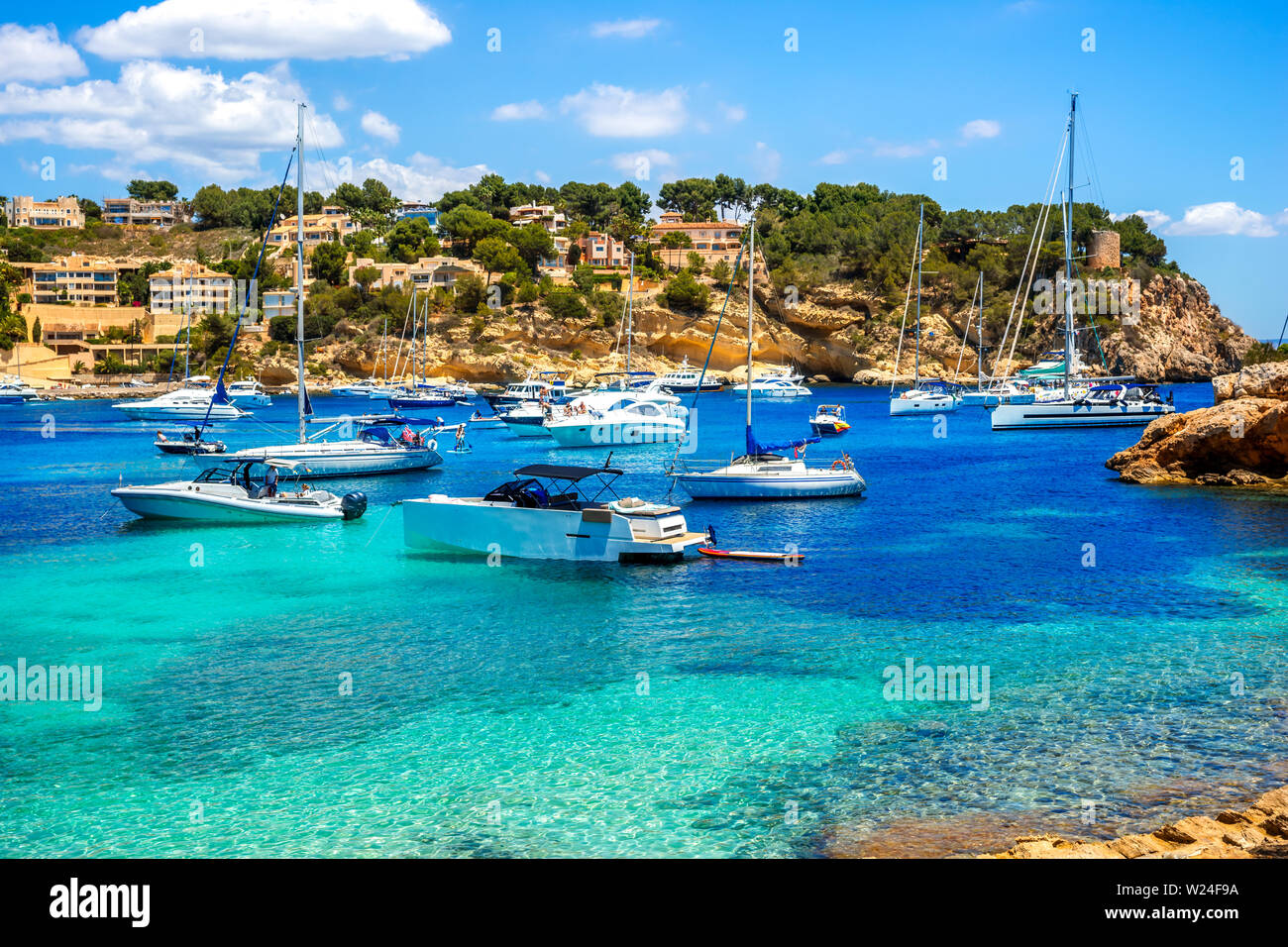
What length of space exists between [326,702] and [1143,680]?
456 inches

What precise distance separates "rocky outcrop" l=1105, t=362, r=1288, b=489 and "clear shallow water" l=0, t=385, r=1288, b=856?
6225 millimetres

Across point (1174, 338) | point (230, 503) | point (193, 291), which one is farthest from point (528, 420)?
point (193, 291)

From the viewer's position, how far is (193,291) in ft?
468

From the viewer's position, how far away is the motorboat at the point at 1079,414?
63.6 m

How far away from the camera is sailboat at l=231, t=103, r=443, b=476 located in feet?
124

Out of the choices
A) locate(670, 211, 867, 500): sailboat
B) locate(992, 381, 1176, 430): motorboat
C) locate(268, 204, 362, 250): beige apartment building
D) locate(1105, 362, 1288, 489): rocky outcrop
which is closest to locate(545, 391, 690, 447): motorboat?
locate(670, 211, 867, 500): sailboat

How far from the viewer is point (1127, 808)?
34.7 ft

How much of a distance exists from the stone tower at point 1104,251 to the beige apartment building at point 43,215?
566ft

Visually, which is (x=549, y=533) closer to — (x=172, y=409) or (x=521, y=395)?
(x=521, y=395)

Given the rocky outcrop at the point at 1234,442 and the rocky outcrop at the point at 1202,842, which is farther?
the rocky outcrop at the point at 1234,442

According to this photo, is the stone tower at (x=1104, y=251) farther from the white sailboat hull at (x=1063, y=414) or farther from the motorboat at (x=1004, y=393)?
the white sailboat hull at (x=1063, y=414)

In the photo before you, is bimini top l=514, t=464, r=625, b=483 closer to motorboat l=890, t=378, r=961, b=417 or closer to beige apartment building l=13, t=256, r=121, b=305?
motorboat l=890, t=378, r=961, b=417

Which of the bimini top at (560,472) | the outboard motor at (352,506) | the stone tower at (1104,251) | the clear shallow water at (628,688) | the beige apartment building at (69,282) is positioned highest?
the stone tower at (1104,251)

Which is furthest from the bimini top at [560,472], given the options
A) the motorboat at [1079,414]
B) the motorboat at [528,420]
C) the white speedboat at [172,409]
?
the white speedboat at [172,409]
